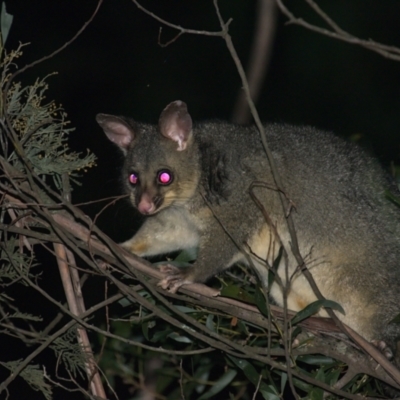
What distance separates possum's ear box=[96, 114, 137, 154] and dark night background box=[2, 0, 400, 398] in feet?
17.1

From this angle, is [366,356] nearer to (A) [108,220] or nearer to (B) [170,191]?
(B) [170,191]

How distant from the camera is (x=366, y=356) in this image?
3912 millimetres

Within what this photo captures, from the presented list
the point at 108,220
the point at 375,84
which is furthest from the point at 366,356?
the point at 375,84

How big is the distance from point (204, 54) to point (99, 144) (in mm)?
2585

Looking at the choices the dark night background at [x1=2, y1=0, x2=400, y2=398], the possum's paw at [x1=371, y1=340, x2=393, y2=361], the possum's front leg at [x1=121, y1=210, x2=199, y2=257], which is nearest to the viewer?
the possum's paw at [x1=371, y1=340, x2=393, y2=361]

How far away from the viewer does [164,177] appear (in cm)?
459

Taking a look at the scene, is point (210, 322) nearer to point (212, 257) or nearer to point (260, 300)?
point (260, 300)

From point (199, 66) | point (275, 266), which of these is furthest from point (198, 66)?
point (275, 266)

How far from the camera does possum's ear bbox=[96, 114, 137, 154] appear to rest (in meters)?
4.60

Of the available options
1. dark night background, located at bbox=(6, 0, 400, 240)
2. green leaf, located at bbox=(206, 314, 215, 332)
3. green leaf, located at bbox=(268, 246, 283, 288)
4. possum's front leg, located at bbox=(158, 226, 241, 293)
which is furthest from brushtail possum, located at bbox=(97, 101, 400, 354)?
dark night background, located at bbox=(6, 0, 400, 240)

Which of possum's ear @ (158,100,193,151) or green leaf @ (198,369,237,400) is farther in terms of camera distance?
possum's ear @ (158,100,193,151)

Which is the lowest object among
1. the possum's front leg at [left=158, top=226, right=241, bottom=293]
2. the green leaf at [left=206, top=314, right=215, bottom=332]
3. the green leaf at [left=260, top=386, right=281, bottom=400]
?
the green leaf at [left=260, top=386, right=281, bottom=400]

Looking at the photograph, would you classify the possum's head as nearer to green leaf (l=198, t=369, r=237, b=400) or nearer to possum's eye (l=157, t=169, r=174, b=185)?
possum's eye (l=157, t=169, r=174, b=185)

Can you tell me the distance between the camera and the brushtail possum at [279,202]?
4469 millimetres
